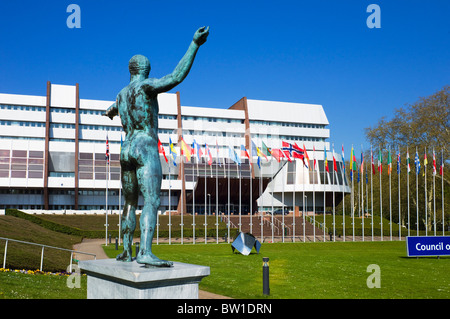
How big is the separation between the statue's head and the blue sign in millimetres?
21674

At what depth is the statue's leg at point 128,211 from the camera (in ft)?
19.7

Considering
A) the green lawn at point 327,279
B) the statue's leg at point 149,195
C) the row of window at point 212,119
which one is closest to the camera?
the statue's leg at point 149,195

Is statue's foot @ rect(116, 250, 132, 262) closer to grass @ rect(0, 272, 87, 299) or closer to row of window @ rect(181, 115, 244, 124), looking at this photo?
grass @ rect(0, 272, 87, 299)

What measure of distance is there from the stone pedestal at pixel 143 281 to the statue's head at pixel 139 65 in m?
2.66

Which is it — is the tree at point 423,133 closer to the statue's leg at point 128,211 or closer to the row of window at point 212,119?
the row of window at point 212,119

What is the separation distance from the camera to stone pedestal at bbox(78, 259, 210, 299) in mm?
4754

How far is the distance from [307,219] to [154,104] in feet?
182

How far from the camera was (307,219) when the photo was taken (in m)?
59.5

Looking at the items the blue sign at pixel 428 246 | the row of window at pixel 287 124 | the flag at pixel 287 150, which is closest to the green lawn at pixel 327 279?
the blue sign at pixel 428 246

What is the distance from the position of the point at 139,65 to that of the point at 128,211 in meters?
2.08

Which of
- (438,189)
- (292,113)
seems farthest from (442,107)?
(292,113)

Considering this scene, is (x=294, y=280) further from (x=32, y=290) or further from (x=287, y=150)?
(x=287, y=150)

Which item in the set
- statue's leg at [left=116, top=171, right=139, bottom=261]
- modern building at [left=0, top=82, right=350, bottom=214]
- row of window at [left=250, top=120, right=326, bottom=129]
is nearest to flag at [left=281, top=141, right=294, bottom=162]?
modern building at [left=0, top=82, right=350, bottom=214]

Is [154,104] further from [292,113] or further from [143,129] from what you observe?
[292,113]
